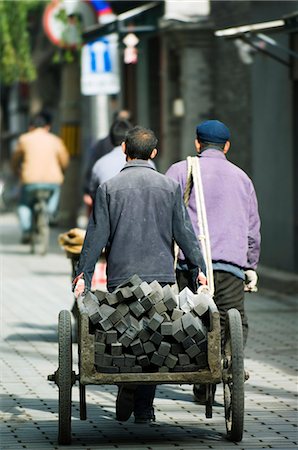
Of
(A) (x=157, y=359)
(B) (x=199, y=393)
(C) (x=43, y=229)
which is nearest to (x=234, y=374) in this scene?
(A) (x=157, y=359)

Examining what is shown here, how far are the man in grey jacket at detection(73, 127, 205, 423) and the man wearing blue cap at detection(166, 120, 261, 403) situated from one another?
64 cm

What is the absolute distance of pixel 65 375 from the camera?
26.5 feet

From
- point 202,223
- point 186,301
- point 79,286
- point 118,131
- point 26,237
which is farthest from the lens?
point 26,237

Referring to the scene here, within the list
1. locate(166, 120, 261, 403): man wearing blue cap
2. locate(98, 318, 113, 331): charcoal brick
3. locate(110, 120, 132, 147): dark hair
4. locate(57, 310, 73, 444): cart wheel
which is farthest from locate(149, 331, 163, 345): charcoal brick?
locate(110, 120, 132, 147): dark hair

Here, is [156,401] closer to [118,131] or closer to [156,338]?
[156,338]

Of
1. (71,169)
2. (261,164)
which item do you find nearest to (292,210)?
(261,164)

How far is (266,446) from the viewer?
8.31 meters

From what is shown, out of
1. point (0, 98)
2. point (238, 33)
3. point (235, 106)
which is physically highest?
point (238, 33)

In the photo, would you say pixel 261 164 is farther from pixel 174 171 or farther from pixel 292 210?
pixel 174 171

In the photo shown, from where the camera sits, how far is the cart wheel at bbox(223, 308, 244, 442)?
26.6 ft

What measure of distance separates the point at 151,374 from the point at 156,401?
75.7 inches

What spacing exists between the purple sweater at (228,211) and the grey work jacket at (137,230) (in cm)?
70

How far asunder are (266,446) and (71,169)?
20699 mm

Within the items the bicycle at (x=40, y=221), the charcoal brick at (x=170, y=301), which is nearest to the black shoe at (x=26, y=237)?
the bicycle at (x=40, y=221)
